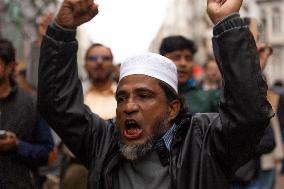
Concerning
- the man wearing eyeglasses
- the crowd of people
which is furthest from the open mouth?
the man wearing eyeglasses

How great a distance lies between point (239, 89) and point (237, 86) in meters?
0.02

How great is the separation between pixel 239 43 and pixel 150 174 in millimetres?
771

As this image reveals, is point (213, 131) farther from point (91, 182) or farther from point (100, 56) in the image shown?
point (100, 56)

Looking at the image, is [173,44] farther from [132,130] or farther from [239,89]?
[239,89]

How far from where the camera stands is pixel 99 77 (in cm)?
571

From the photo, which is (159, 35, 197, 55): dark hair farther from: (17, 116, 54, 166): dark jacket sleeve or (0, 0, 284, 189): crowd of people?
(0, 0, 284, 189): crowd of people

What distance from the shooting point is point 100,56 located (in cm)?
577

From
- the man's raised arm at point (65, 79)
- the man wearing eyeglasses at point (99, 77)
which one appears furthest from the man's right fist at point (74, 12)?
the man wearing eyeglasses at point (99, 77)

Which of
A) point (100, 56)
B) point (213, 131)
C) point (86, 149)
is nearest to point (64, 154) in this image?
point (100, 56)

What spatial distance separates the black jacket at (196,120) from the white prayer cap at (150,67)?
0.25m

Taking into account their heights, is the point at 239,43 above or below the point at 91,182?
above

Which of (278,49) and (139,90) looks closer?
(139,90)

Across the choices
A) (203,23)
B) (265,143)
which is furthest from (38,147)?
(203,23)

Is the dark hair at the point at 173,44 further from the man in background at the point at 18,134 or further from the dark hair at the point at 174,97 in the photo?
the dark hair at the point at 174,97
